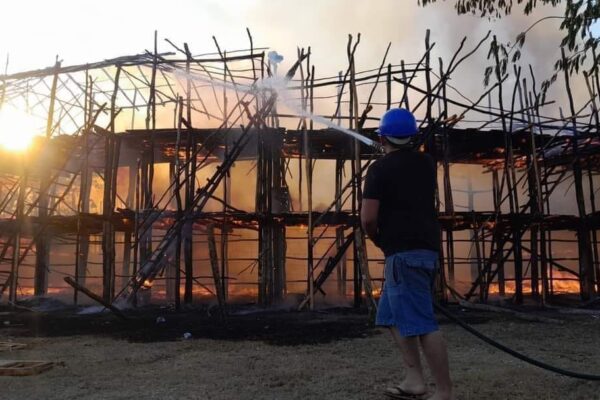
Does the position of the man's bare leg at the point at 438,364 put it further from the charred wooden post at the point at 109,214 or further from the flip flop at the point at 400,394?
the charred wooden post at the point at 109,214

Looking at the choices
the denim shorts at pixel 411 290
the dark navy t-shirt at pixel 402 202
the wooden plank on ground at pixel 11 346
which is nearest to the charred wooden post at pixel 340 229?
the wooden plank on ground at pixel 11 346

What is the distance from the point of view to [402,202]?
3.50 meters

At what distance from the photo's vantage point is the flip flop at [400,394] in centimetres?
352

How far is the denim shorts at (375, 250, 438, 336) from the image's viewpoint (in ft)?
10.9

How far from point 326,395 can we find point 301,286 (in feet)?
45.4

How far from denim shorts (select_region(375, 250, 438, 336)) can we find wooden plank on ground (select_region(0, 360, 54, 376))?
345 centimetres

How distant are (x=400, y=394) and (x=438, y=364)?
1.69 ft

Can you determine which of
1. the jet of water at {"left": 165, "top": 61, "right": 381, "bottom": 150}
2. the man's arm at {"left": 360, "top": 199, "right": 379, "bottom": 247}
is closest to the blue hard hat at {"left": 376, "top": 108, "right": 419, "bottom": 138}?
the man's arm at {"left": 360, "top": 199, "right": 379, "bottom": 247}

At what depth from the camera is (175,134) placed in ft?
44.2

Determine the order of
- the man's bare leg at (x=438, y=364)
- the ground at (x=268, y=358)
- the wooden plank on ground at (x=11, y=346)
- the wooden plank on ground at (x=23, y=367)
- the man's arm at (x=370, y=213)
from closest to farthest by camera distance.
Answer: the man's bare leg at (x=438, y=364) < the man's arm at (x=370, y=213) < the ground at (x=268, y=358) < the wooden plank on ground at (x=23, y=367) < the wooden plank on ground at (x=11, y=346)

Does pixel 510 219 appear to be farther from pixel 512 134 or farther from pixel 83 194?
pixel 83 194

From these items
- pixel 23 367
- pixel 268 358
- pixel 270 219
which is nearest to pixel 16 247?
pixel 270 219

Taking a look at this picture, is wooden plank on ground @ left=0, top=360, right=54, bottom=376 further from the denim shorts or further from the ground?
the denim shorts

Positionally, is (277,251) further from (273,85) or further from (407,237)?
(407,237)
